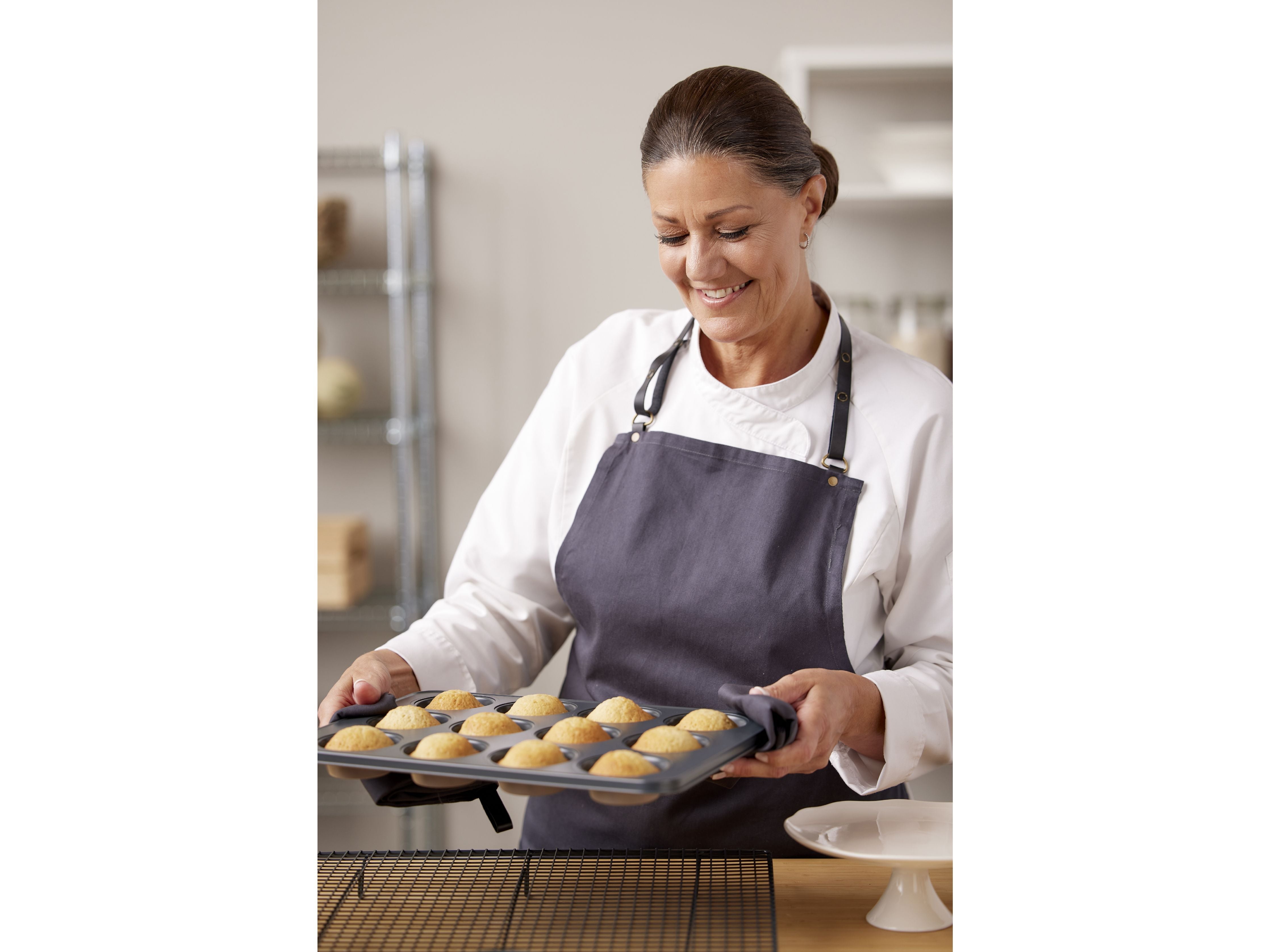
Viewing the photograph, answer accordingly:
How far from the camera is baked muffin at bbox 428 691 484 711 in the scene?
1054 mm

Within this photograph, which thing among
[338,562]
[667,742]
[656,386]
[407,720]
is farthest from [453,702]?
[338,562]

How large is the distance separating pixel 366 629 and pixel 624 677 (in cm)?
173

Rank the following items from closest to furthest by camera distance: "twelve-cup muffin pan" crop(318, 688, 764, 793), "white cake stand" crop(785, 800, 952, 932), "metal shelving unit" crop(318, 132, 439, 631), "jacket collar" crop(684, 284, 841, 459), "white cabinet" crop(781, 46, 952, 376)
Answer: "twelve-cup muffin pan" crop(318, 688, 764, 793) < "white cake stand" crop(785, 800, 952, 932) < "jacket collar" crop(684, 284, 841, 459) < "white cabinet" crop(781, 46, 952, 376) < "metal shelving unit" crop(318, 132, 439, 631)

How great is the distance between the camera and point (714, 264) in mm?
1212

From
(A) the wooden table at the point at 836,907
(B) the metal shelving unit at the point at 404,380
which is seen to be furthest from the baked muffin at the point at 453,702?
(B) the metal shelving unit at the point at 404,380

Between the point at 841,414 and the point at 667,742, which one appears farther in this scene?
the point at 841,414

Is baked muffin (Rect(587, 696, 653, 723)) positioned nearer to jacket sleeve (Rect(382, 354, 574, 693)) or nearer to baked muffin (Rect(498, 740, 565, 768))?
baked muffin (Rect(498, 740, 565, 768))

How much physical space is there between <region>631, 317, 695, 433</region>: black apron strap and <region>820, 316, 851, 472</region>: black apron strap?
22 cm

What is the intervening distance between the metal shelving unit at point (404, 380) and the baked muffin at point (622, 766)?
197 cm

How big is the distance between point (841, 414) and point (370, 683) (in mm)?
673

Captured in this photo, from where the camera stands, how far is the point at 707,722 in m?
0.93

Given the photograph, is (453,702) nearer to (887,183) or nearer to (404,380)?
(404,380)

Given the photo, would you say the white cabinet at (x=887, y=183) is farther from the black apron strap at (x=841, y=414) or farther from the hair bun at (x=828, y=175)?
the black apron strap at (x=841, y=414)

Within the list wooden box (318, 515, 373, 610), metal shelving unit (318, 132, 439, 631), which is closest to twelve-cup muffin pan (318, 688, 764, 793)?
wooden box (318, 515, 373, 610)
